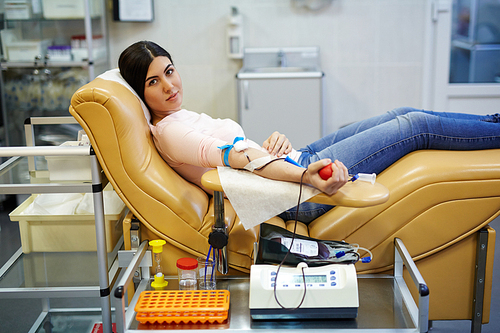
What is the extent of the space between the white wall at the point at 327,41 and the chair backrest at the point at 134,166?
7.59 ft

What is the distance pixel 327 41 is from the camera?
12.0 feet

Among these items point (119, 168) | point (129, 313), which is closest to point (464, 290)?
point (129, 313)

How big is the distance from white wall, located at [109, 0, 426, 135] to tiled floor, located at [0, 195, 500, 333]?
6.10ft

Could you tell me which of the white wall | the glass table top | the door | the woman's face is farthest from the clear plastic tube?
the door

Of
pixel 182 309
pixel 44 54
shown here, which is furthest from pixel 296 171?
pixel 44 54

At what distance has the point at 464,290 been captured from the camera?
4.97 feet

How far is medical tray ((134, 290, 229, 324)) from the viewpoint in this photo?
1214mm

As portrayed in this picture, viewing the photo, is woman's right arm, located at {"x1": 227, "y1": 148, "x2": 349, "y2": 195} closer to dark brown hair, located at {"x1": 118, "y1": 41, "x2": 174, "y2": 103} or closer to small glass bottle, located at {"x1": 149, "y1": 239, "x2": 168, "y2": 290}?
small glass bottle, located at {"x1": 149, "y1": 239, "x2": 168, "y2": 290}

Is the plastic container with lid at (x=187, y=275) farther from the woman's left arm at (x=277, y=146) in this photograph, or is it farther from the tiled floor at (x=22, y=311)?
the tiled floor at (x=22, y=311)

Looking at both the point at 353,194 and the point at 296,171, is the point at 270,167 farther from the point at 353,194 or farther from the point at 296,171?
the point at 353,194

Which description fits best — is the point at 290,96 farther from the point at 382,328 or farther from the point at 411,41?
the point at 382,328

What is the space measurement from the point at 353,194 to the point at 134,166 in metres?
0.67

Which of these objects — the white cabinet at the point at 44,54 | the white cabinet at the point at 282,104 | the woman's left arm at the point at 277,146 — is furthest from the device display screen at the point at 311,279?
the white cabinet at the point at 44,54

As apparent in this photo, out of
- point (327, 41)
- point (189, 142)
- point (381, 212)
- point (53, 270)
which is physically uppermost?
point (327, 41)
